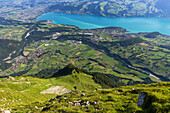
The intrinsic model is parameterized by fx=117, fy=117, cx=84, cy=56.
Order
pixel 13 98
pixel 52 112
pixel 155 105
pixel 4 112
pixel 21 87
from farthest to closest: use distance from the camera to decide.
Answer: pixel 21 87, pixel 13 98, pixel 4 112, pixel 52 112, pixel 155 105

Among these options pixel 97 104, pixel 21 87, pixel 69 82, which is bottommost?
pixel 69 82

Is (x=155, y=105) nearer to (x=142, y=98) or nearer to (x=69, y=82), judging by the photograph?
(x=142, y=98)

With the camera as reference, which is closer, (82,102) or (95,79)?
(82,102)

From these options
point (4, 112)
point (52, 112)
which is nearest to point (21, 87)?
point (4, 112)

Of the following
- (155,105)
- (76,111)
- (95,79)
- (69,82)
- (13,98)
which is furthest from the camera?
(95,79)

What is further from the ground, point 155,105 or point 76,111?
point 155,105

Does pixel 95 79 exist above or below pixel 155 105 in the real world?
below

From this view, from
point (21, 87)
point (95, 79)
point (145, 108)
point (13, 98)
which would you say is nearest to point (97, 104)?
point (145, 108)

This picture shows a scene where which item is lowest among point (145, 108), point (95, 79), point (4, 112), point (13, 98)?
point (95, 79)

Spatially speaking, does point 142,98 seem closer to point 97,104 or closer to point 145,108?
point 145,108
